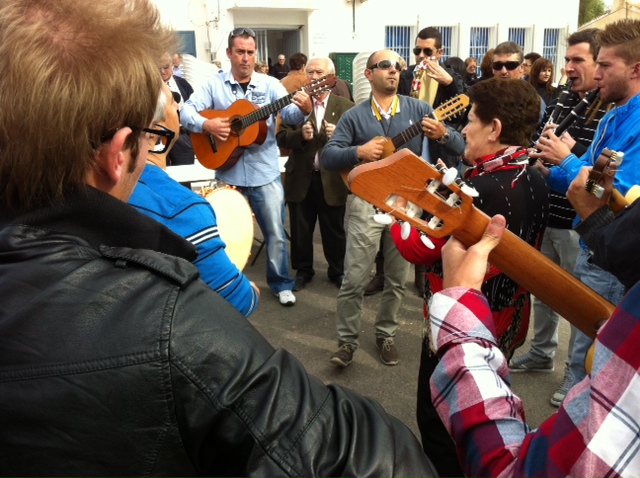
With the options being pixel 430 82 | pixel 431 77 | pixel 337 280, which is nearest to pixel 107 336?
pixel 337 280

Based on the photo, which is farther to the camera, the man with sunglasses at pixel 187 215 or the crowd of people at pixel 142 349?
the man with sunglasses at pixel 187 215

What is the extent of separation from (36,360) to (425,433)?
169 cm

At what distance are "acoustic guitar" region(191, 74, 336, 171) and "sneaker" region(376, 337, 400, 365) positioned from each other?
1.87 meters

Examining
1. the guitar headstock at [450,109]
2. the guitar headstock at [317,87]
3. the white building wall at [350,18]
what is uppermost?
the white building wall at [350,18]

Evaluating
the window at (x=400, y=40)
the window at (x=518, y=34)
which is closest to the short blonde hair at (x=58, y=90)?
the window at (x=400, y=40)

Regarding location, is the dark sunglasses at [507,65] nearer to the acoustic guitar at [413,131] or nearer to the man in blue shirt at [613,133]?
the acoustic guitar at [413,131]

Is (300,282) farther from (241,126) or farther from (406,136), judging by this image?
(406,136)

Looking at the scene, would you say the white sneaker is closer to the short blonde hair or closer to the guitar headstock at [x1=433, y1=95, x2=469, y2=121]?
the guitar headstock at [x1=433, y1=95, x2=469, y2=121]

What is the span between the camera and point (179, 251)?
946 mm

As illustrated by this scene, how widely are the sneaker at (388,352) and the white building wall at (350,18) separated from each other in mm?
13679

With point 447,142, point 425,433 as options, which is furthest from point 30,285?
point 447,142

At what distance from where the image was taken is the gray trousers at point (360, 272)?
333 cm

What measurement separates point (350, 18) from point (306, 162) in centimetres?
1460

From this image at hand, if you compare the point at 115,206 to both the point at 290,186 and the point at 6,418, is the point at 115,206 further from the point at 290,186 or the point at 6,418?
the point at 290,186
